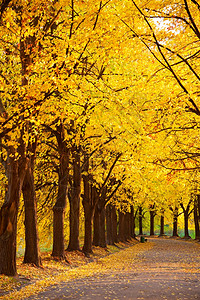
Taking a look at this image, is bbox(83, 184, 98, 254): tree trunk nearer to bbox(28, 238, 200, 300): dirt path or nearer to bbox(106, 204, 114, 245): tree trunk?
bbox(28, 238, 200, 300): dirt path

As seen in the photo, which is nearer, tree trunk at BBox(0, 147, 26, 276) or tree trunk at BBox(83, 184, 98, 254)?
tree trunk at BBox(0, 147, 26, 276)

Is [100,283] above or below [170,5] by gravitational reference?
below

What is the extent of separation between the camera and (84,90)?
13.8 metres

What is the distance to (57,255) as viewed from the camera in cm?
1750

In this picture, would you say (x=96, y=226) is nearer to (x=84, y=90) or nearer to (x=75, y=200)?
(x=75, y=200)

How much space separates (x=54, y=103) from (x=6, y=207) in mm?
3518

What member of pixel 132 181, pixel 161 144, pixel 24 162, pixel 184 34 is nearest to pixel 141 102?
pixel 161 144

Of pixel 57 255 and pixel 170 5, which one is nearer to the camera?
pixel 170 5

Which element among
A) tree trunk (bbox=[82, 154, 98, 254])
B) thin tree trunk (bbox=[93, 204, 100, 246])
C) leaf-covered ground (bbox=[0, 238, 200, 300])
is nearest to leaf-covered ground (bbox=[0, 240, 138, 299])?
leaf-covered ground (bbox=[0, 238, 200, 300])

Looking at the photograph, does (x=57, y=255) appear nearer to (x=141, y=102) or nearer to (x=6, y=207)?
(x=6, y=207)

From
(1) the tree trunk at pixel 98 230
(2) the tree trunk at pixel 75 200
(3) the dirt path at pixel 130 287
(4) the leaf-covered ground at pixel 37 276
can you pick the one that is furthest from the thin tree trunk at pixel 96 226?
(3) the dirt path at pixel 130 287

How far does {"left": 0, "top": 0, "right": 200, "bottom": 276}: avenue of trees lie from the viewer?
961 cm

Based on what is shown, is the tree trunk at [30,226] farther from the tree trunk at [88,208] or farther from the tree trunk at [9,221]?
the tree trunk at [88,208]

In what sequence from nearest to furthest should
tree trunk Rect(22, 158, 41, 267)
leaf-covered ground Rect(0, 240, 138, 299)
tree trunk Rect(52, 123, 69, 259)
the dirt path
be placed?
the dirt path
leaf-covered ground Rect(0, 240, 138, 299)
tree trunk Rect(22, 158, 41, 267)
tree trunk Rect(52, 123, 69, 259)
